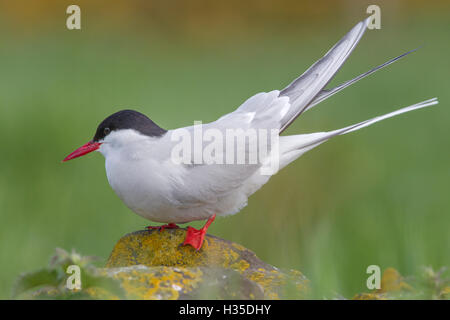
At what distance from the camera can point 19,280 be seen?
81.4 inches

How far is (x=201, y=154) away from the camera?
326 centimetres

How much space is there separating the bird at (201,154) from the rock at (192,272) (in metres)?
0.10

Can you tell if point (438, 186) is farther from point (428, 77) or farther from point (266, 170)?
point (428, 77)

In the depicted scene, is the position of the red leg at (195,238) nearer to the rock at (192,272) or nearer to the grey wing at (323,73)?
the rock at (192,272)

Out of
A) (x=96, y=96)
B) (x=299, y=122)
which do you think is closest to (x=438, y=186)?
(x=299, y=122)

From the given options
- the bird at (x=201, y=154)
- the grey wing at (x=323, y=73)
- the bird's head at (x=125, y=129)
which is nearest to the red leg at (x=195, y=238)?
the bird at (x=201, y=154)

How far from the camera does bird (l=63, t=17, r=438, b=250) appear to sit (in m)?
3.10

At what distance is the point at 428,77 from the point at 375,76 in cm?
85

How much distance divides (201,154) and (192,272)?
1093mm

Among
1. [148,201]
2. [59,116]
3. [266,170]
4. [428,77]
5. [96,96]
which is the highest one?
[428,77]

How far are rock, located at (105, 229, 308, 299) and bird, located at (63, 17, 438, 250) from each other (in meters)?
0.10

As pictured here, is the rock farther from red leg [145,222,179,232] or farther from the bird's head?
the bird's head

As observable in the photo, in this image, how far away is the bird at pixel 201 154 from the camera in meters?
3.10

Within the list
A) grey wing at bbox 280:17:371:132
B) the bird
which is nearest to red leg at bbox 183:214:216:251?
the bird
